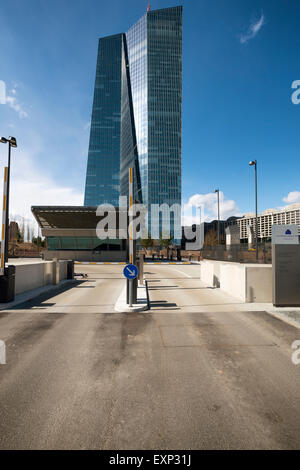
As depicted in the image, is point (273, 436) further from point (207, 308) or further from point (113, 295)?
point (113, 295)

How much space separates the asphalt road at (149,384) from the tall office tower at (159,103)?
446 feet

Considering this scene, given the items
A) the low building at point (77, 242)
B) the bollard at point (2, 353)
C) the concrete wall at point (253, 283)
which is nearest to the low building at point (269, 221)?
the low building at point (77, 242)

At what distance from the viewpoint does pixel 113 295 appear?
12.0 m

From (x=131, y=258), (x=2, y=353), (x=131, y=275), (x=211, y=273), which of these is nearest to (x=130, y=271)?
(x=131, y=275)

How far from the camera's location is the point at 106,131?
160875 mm

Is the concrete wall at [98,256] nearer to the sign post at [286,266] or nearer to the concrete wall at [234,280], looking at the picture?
the concrete wall at [234,280]

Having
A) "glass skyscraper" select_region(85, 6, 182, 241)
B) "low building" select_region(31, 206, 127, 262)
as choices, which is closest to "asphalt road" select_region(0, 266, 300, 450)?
"low building" select_region(31, 206, 127, 262)

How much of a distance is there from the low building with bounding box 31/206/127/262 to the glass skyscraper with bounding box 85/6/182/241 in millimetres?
103429

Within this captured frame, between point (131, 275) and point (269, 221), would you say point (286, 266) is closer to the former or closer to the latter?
point (131, 275)

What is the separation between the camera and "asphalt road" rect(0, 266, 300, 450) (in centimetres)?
285

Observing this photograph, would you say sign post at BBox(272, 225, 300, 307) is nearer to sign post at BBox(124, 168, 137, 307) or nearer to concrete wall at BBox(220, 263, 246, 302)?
concrete wall at BBox(220, 263, 246, 302)

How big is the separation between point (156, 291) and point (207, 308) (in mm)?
4277

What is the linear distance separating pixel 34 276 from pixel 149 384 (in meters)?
11.5

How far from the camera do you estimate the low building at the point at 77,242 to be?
3666 centimetres
